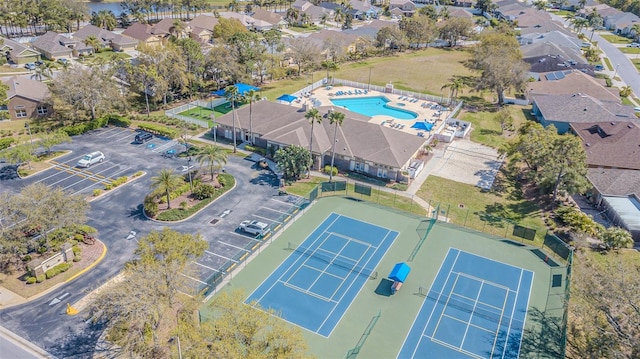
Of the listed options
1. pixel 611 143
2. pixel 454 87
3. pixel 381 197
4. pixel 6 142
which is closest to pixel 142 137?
pixel 6 142

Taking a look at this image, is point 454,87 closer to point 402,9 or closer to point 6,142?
point 6,142

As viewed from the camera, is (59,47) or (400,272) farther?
(59,47)

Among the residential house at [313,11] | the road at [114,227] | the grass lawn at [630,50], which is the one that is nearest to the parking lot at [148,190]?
the road at [114,227]

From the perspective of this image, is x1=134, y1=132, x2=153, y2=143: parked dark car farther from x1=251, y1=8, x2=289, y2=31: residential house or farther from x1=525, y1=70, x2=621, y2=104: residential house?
x1=251, y1=8, x2=289, y2=31: residential house

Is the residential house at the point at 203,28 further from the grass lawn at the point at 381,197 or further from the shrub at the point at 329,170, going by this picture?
the grass lawn at the point at 381,197

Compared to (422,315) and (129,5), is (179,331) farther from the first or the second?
(129,5)

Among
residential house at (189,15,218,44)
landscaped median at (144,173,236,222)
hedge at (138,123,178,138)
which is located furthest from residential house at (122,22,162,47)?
landscaped median at (144,173,236,222)
